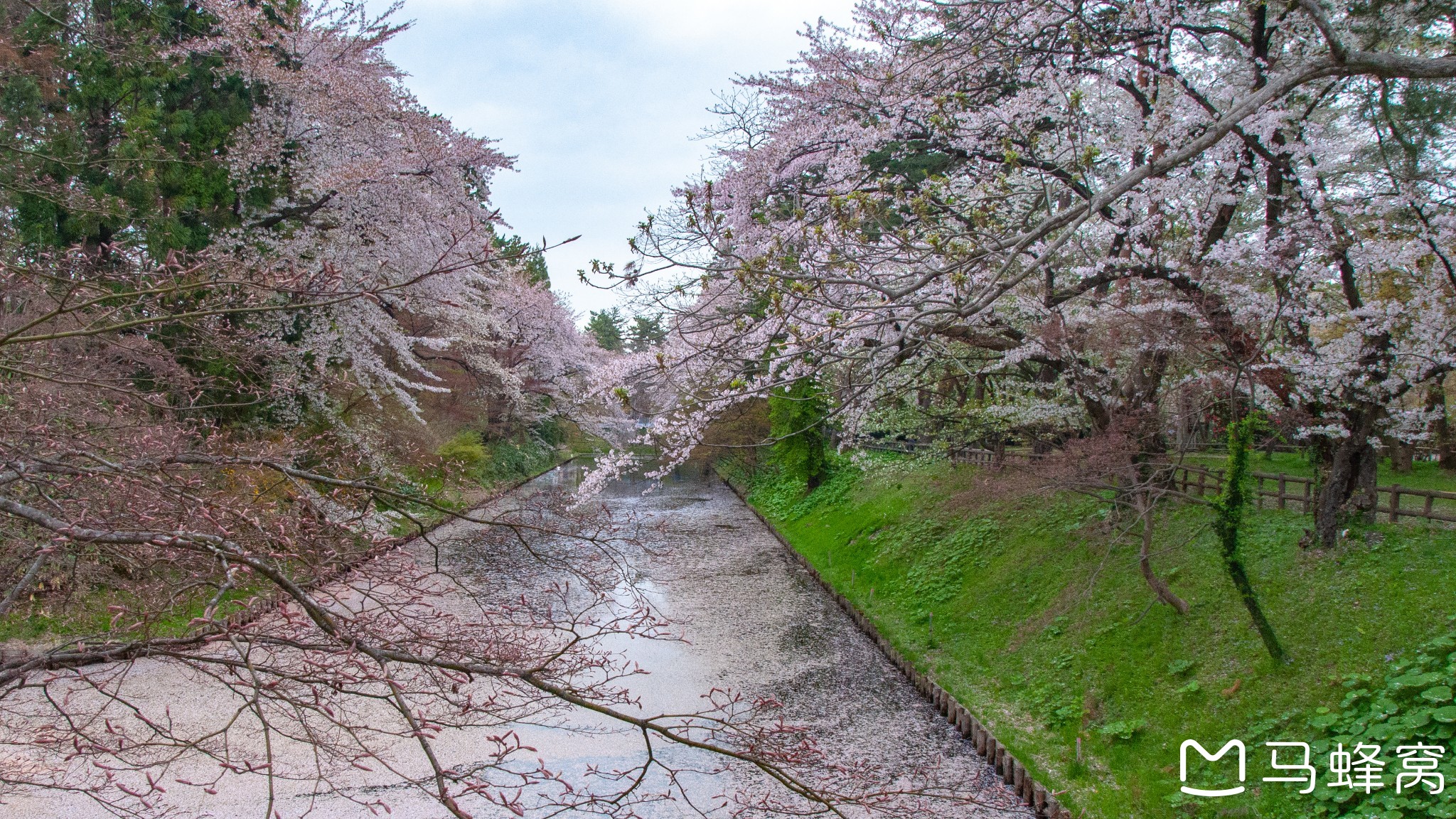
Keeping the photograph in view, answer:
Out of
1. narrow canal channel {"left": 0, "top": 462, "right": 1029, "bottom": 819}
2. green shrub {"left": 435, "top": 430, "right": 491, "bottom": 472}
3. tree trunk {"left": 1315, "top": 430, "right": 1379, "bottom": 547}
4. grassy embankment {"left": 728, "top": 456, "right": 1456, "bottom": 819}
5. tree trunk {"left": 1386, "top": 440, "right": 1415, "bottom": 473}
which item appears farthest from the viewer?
green shrub {"left": 435, "top": 430, "right": 491, "bottom": 472}

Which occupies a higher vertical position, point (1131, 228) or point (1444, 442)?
point (1131, 228)

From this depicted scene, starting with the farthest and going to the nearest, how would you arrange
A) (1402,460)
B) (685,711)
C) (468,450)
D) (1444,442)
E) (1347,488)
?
(468,450), (1402,460), (1444,442), (685,711), (1347,488)

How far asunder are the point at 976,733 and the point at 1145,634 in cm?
162

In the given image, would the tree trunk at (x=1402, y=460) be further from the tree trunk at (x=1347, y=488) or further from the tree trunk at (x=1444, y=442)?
the tree trunk at (x=1347, y=488)

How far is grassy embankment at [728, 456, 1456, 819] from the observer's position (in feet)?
17.0

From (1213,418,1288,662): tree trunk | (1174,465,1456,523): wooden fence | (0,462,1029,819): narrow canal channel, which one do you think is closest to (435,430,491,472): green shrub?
(0,462,1029,819): narrow canal channel

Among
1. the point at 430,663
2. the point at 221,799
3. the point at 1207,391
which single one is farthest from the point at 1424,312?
the point at 221,799

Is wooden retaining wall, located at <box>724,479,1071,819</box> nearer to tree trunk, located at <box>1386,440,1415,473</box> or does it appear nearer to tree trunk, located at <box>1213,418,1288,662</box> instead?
tree trunk, located at <box>1213,418,1288,662</box>

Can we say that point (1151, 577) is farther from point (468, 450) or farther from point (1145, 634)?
point (468, 450)

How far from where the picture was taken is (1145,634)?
22.8ft

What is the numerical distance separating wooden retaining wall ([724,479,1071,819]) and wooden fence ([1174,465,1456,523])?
2.63 metres

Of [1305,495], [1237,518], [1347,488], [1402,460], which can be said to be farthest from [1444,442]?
[1237,518]

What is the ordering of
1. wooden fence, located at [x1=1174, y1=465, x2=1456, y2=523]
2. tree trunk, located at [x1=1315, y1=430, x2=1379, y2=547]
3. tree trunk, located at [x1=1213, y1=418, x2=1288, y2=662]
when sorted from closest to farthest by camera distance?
tree trunk, located at [x1=1213, y1=418, x2=1288, y2=662] → wooden fence, located at [x1=1174, y1=465, x2=1456, y2=523] → tree trunk, located at [x1=1315, y1=430, x2=1379, y2=547]

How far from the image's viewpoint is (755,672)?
887 cm
